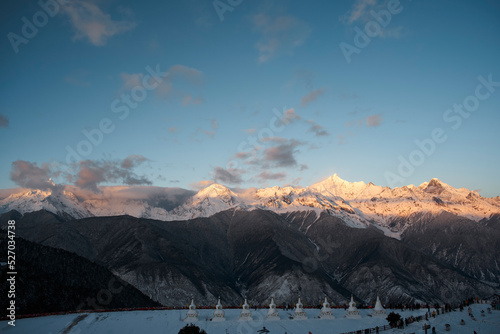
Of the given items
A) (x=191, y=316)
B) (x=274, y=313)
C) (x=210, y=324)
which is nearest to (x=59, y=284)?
(x=191, y=316)

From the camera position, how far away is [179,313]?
105m

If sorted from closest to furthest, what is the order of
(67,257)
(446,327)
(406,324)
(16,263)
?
(446,327) → (406,324) → (16,263) → (67,257)

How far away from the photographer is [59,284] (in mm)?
132125

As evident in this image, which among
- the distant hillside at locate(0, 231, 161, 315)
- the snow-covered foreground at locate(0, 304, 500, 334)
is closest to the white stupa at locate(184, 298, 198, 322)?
the snow-covered foreground at locate(0, 304, 500, 334)

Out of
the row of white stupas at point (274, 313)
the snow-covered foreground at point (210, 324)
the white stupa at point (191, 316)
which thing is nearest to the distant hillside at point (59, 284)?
the snow-covered foreground at point (210, 324)

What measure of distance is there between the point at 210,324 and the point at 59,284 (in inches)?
2249

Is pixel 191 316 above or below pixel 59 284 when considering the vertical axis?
below

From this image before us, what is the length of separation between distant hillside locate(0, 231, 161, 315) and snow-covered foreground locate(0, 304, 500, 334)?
23.5m

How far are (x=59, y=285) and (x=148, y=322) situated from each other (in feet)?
153

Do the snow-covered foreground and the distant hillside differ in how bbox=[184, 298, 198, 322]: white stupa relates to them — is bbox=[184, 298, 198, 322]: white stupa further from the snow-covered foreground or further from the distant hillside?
the distant hillside

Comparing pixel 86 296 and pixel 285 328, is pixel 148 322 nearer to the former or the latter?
pixel 285 328

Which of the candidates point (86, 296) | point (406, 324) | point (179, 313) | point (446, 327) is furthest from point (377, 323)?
point (86, 296)

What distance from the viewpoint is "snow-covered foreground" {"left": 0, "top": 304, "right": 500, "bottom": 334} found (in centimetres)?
8788

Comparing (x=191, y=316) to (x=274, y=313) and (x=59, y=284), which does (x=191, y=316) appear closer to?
(x=274, y=313)
